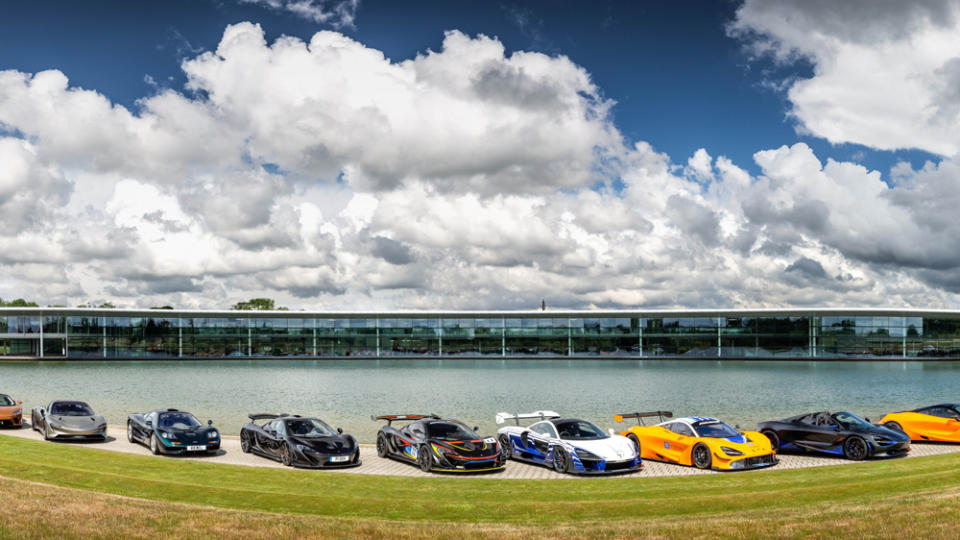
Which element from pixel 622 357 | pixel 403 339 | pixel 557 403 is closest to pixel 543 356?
pixel 622 357

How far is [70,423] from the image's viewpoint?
2677cm

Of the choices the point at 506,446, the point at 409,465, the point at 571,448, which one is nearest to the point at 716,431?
the point at 571,448

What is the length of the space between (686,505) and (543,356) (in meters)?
106

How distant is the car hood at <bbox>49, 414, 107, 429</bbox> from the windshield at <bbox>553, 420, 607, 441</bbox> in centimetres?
1677

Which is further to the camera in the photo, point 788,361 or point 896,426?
point 788,361

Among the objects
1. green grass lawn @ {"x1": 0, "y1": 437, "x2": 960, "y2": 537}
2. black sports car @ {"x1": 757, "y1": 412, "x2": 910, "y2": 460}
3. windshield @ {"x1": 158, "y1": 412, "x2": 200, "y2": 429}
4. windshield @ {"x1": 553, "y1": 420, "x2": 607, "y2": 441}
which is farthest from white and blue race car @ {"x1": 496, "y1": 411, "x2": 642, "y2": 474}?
windshield @ {"x1": 158, "y1": 412, "x2": 200, "y2": 429}

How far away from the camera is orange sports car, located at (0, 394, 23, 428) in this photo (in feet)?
101

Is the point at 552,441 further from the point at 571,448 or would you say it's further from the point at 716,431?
the point at 716,431

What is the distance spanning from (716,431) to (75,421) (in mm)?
22069

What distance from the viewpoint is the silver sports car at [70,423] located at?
26.6m

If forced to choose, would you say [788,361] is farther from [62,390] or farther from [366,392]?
[62,390]

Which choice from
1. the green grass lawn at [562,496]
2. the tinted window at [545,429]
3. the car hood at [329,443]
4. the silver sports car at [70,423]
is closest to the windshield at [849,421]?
the green grass lawn at [562,496]

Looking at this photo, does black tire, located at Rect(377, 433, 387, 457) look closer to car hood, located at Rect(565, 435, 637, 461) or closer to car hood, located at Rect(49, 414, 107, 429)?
car hood, located at Rect(565, 435, 637, 461)

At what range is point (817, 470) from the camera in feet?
66.6
